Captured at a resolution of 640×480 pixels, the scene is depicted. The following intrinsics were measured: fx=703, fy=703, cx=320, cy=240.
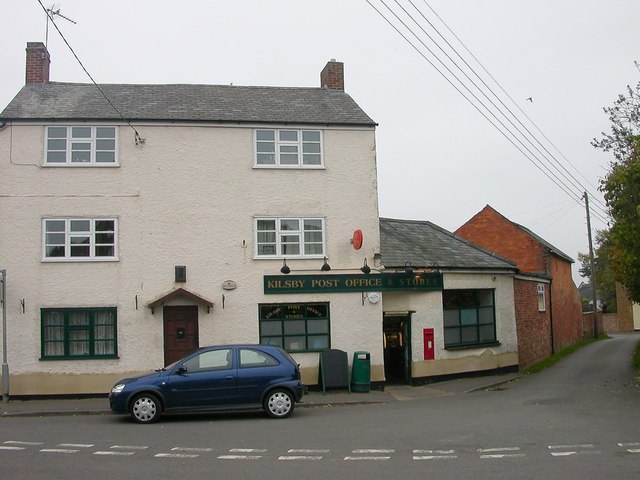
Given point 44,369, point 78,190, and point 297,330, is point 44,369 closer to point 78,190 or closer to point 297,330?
point 78,190

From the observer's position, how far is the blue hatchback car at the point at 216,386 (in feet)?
46.0

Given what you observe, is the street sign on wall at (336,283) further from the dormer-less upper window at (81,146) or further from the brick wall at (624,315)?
the brick wall at (624,315)

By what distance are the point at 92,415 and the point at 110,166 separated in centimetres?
687

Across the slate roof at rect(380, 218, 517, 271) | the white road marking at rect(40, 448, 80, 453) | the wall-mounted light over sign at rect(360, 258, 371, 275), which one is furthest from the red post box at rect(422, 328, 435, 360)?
the white road marking at rect(40, 448, 80, 453)

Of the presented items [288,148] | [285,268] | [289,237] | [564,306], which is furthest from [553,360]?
[288,148]

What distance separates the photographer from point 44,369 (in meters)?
18.3

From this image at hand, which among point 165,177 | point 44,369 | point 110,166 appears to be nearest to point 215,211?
point 165,177

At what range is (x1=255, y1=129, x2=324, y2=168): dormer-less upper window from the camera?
20.0 meters

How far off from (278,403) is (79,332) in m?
7.03

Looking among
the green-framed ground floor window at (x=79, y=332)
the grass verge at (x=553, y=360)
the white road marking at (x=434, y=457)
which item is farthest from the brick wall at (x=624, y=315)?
the white road marking at (x=434, y=457)

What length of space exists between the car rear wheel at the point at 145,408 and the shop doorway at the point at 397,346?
864 centimetres

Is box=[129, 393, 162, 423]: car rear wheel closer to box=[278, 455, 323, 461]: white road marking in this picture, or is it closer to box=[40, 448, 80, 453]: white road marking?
box=[40, 448, 80, 453]: white road marking

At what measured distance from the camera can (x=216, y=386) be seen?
1422 centimetres

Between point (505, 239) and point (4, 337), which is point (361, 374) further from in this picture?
point (505, 239)
